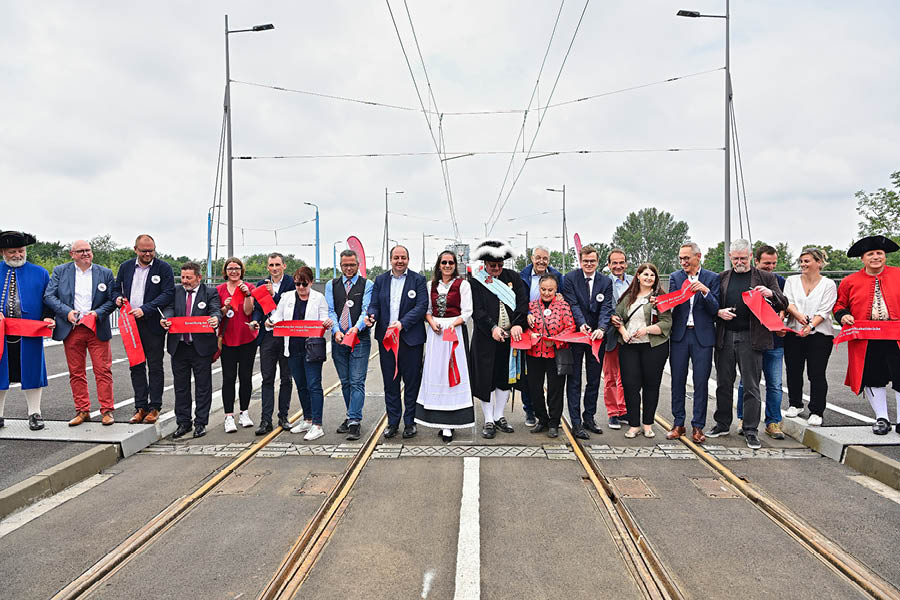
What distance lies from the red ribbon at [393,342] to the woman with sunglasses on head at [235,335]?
159 centimetres

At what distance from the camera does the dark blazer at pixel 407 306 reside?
658cm

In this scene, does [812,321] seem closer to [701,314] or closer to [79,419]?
[701,314]

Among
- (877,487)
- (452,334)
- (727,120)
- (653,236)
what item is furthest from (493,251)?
(653,236)

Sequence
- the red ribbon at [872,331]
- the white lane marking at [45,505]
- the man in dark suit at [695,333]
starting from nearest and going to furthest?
the white lane marking at [45,505] → the red ribbon at [872,331] → the man in dark suit at [695,333]

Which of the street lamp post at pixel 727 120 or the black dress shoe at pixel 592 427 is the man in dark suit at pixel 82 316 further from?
the street lamp post at pixel 727 120

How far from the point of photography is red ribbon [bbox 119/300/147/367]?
654 centimetres

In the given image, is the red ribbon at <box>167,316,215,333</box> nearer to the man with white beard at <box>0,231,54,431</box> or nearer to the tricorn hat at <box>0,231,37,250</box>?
the man with white beard at <box>0,231,54,431</box>

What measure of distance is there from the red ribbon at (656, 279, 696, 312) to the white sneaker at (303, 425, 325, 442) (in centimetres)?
401

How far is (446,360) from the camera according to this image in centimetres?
664

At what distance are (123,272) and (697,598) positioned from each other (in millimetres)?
6566

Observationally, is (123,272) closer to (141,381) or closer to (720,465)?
(141,381)

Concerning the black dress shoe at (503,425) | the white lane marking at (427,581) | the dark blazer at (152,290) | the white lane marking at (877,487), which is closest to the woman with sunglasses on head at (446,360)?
the black dress shoe at (503,425)

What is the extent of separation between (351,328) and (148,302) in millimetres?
2387

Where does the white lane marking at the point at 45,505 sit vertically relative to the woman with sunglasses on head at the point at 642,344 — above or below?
below
